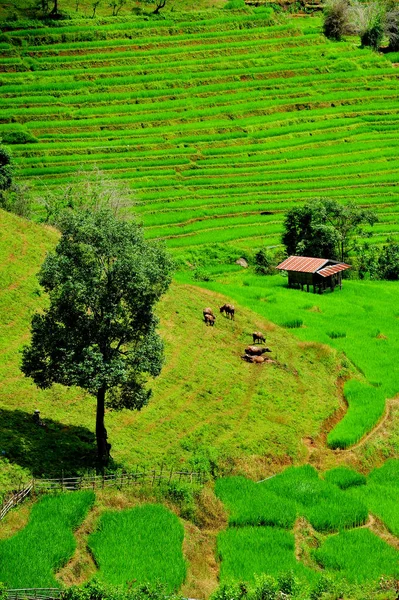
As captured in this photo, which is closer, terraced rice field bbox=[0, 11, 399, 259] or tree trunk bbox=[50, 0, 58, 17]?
terraced rice field bbox=[0, 11, 399, 259]

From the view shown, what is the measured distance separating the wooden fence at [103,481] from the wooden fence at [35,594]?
4240 mm

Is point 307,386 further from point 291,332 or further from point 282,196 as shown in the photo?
point 282,196

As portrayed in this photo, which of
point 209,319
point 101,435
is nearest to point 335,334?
point 209,319

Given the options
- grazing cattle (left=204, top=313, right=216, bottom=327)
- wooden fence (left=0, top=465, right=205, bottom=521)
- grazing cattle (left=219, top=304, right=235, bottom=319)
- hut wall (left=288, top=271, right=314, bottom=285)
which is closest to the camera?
wooden fence (left=0, top=465, right=205, bottom=521)

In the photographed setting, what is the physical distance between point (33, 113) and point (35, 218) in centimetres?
2708

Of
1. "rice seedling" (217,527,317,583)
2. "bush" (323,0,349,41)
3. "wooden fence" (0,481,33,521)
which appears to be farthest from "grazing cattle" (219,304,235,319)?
"bush" (323,0,349,41)

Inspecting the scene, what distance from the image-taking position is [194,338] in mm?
51219

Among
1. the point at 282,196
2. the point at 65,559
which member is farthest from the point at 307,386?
the point at 282,196

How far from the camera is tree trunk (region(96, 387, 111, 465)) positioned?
3714cm

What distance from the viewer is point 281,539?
117ft

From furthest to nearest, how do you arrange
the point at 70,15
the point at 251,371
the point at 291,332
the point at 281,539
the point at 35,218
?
1. the point at 70,15
2. the point at 35,218
3. the point at 291,332
4. the point at 251,371
5. the point at 281,539

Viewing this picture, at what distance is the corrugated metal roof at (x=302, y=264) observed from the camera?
221 feet

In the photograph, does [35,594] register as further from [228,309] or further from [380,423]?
[228,309]

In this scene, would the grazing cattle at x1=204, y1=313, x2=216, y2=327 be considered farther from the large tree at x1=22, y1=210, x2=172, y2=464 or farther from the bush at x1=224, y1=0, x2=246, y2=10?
the bush at x1=224, y1=0, x2=246, y2=10
